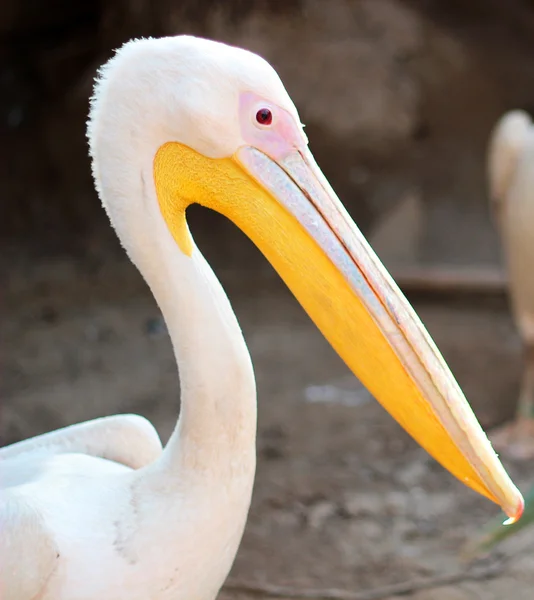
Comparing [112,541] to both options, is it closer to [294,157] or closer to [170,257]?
[170,257]

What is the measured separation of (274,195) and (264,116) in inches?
4.5

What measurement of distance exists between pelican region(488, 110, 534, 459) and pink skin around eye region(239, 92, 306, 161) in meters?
2.15

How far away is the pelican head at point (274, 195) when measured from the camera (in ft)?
3.99

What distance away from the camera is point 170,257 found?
1.29m

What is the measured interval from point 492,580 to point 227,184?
5.32 feet

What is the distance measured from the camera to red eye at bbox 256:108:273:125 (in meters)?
1.22

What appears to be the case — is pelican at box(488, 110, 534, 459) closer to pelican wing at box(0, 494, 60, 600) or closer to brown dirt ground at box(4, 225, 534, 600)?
brown dirt ground at box(4, 225, 534, 600)

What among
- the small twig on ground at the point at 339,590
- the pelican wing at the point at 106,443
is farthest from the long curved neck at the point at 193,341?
the small twig on ground at the point at 339,590

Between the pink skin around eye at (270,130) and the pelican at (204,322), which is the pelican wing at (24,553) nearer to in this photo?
the pelican at (204,322)

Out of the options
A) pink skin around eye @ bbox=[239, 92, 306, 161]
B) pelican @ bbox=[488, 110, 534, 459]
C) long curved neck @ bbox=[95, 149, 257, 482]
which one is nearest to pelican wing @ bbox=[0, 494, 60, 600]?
long curved neck @ bbox=[95, 149, 257, 482]

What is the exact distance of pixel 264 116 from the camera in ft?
4.03

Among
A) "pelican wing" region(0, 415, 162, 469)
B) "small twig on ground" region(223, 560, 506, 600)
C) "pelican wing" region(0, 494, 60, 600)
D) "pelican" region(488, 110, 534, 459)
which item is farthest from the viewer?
"pelican" region(488, 110, 534, 459)

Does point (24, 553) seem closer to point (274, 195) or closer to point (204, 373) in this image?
point (204, 373)

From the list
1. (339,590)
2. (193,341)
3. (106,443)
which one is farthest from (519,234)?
(193,341)
